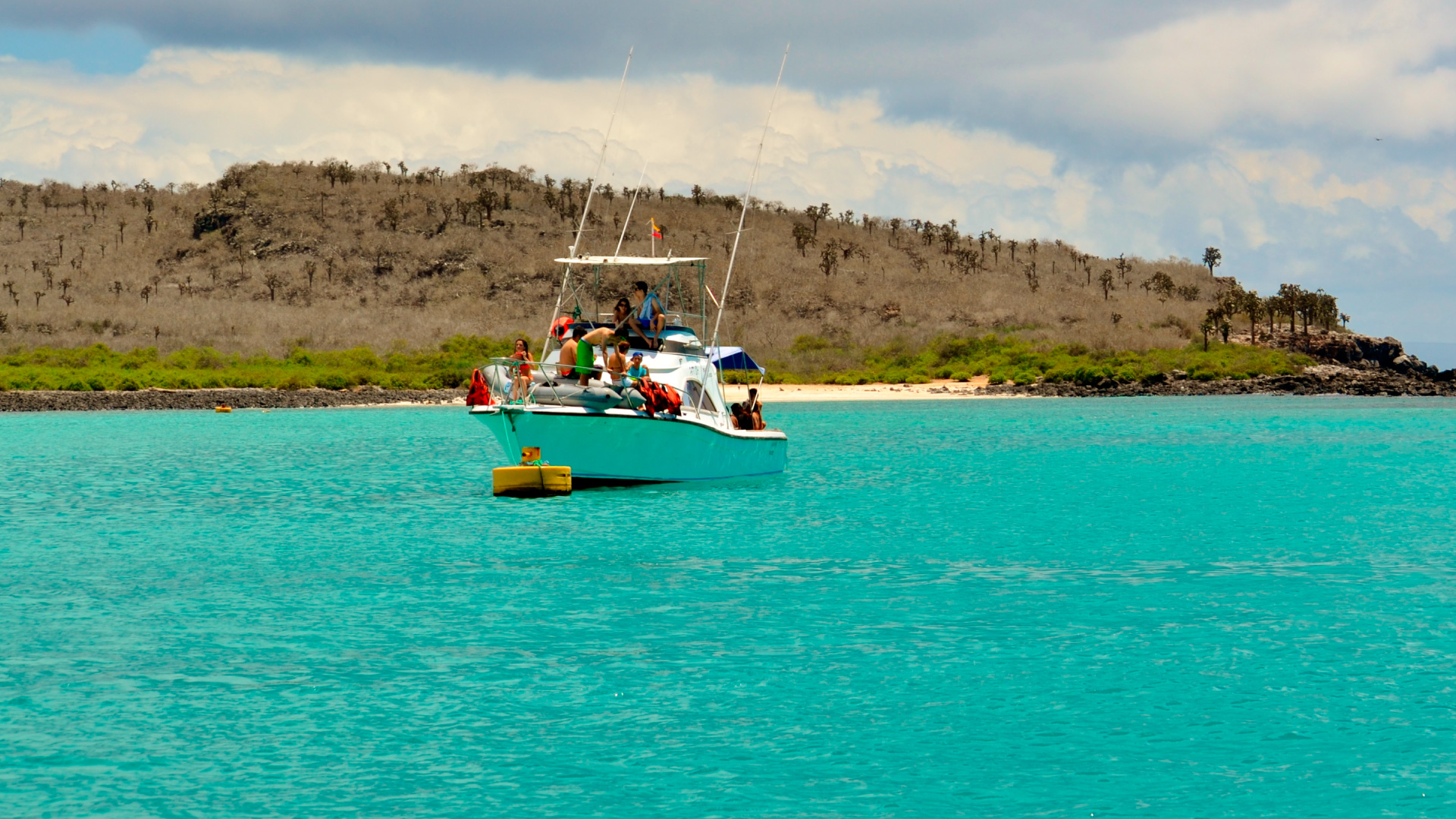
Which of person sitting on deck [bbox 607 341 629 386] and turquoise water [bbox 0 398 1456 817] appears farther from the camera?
person sitting on deck [bbox 607 341 629 386]

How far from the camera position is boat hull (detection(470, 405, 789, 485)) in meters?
24.6

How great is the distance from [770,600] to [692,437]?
1065 cm

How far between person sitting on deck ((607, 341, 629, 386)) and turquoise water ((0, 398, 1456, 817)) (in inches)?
90.1

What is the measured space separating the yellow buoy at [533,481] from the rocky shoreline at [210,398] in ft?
144

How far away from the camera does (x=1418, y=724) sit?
10461 mm

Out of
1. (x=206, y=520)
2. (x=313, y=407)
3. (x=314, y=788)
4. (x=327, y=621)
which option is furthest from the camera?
(x=313, y=407)

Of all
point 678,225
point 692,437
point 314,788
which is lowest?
point 314,788

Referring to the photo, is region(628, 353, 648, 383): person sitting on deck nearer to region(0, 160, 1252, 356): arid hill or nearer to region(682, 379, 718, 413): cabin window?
region(682, 379, 718, 413): cabin window

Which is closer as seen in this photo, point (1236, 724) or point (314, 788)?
point (314, 788)

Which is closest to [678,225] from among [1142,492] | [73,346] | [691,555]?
[73,346]

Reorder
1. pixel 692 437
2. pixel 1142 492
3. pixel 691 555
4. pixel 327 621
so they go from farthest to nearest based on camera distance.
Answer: pixel 1142 492
pixel 692 437
pixel 691 555
pixel 327 621

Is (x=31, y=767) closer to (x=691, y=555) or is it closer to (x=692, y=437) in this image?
(x=691, y=555)

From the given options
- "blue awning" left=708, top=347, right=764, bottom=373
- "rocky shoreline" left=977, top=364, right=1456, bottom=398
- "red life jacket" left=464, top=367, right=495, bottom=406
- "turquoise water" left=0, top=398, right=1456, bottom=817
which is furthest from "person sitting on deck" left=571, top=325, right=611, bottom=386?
"rocky shoreline" left=977, top=364, right=1456, bottom=398

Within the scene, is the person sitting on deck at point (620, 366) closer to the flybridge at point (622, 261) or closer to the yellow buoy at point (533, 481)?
the flybridge at point (622, 261)
